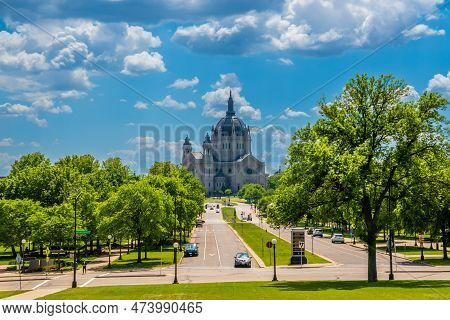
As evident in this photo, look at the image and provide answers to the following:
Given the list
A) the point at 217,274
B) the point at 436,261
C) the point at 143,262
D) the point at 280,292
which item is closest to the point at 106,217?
the point at 143,262

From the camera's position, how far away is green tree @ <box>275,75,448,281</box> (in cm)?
3891

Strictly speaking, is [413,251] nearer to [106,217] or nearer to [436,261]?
[436,261]

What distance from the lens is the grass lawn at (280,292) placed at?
29.7 m

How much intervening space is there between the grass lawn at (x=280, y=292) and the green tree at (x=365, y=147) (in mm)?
4313

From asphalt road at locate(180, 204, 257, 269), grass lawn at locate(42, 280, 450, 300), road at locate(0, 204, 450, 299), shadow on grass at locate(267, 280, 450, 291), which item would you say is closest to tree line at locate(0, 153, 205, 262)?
asphalt road at locate(180, 204, 257, 269)

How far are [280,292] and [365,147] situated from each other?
10.7 m

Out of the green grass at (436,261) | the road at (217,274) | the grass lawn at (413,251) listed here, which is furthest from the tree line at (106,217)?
the grass lawn at (413,251)

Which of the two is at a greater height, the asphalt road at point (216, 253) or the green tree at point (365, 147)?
the green tree at point (365, 147)

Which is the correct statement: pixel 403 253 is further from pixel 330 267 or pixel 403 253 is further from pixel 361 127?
pixel 361 127

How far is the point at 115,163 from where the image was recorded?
13975 cm

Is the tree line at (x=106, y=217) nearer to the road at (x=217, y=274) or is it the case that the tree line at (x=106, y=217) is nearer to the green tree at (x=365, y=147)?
the road at (x=217, y=274)

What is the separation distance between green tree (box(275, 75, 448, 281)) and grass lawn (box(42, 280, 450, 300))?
4.31 meters

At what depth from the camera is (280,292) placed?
109 feet

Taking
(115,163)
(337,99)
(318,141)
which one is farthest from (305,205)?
(115,163)
